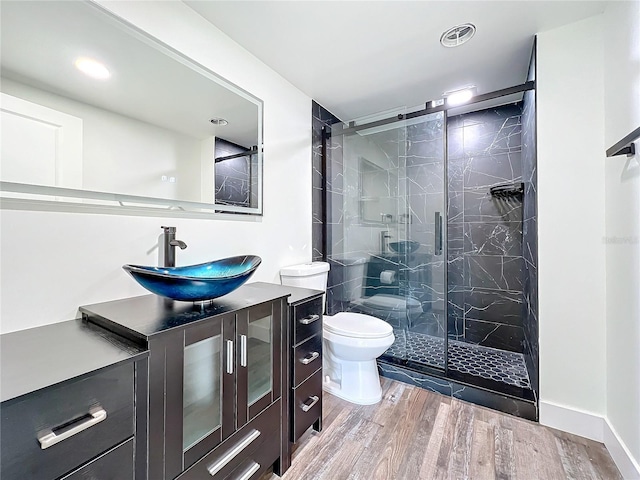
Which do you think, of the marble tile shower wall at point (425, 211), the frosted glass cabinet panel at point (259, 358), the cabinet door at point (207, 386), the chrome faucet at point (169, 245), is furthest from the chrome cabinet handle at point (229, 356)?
the marble tile shower wall at point (425, 211)

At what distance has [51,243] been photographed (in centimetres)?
104

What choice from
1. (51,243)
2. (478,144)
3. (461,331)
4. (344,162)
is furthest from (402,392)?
(478,144)

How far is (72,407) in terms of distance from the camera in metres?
0.69

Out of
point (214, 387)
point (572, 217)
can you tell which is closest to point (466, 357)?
point (572, 217)

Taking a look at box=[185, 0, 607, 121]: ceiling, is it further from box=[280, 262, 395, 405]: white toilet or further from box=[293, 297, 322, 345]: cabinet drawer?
box=[293, 297, 322, 345]: cabinet drawer

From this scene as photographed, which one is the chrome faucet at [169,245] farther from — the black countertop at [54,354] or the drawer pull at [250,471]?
the drawer pull at [250,471]

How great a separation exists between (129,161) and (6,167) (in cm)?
40

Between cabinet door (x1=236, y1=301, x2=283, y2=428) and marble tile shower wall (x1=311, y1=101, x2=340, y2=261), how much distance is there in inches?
48.9

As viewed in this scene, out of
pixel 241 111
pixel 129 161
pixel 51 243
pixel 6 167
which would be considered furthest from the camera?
pixel 241 111

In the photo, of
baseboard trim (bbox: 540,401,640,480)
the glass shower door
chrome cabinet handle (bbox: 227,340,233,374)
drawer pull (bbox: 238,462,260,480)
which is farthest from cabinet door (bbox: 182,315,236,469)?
baseboard trim (bbox: 540,401,640,480)

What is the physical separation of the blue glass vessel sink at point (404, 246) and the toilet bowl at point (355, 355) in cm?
81

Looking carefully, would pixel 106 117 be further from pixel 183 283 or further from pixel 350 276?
pixel 350 276

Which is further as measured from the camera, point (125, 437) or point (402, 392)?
point (402, 392)

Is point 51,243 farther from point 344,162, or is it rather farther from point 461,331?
point 461,331
